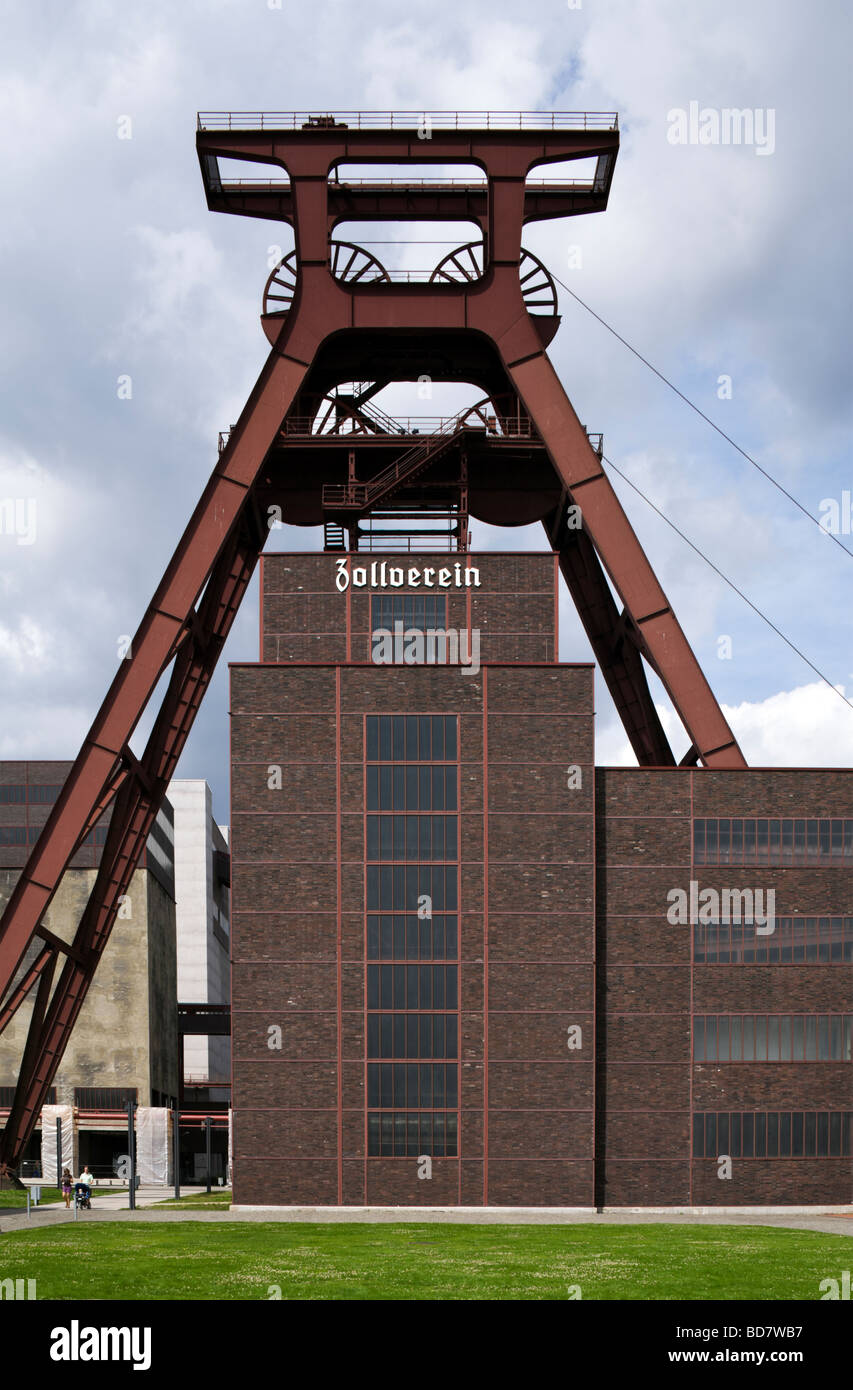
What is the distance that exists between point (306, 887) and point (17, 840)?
38552mm

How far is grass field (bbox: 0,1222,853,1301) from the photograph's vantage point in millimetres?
22703

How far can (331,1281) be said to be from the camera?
2366 centimetres

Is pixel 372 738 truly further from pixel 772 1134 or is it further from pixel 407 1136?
pixel 772 1134

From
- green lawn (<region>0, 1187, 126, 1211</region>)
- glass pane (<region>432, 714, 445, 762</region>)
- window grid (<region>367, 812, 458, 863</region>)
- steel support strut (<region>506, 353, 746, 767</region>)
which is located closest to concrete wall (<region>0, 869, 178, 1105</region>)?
green lawn (<region>0, 1187, 126, 1211</region>)

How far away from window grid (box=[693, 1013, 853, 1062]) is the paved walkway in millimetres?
4364

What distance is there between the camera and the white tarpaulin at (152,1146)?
234ft

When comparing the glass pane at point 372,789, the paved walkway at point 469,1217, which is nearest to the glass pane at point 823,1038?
the paved walkway at point 469,1217

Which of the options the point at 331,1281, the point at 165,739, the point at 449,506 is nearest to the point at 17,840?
the point at 165,739

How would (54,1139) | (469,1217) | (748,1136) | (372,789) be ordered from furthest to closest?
1. (54,1139)
2. (372,789)
3. (748,1136)
4. (469,1217)

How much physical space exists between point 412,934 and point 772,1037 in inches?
434

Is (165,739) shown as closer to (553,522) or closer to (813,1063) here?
(553,522)

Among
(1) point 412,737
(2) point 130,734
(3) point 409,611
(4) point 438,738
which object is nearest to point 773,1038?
(4) point 438,738

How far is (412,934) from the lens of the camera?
44.8m

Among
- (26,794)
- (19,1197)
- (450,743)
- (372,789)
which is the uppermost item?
(450,743)
